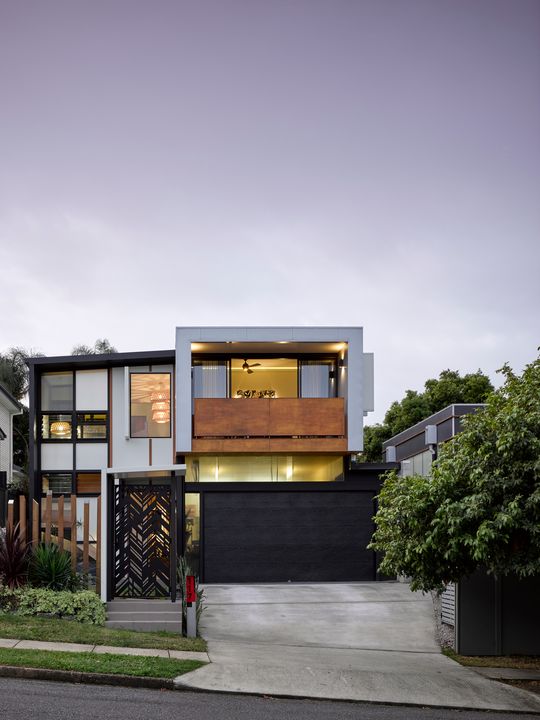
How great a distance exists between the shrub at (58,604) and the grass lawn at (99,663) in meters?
2.42

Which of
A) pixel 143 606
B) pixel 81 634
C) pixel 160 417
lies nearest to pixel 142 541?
pixel 143 606

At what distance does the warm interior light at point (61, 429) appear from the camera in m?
24.7

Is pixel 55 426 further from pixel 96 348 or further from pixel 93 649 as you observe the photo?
pixel 96 348

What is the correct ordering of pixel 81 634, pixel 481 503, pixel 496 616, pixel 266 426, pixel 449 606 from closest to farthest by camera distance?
pixel 481 503
pixel 81 634
pixel 496 616
pixel 449 606
pixel 266 426

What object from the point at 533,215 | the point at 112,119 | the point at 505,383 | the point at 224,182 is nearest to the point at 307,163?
the point at 224,182

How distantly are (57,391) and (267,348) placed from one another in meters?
7.03

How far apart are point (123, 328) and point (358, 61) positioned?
84.3m

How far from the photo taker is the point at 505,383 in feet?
43.3

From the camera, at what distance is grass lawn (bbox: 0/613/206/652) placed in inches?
481

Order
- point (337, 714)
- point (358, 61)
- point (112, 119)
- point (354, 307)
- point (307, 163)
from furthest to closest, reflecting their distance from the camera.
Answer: point (354, 307)
point (307, 163)
point (112, 119)
point (358, 61)
point (337, 714)

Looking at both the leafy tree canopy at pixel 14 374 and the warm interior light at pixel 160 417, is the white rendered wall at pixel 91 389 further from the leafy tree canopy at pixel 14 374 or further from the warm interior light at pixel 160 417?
the leafy tree canopy at pixel 14 374

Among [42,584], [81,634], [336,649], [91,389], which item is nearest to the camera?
[81,634]

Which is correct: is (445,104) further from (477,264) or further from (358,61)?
(477,264)

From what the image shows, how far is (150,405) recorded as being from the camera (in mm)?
24812
